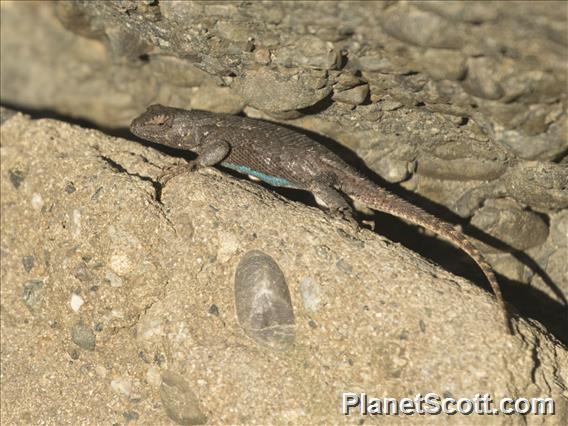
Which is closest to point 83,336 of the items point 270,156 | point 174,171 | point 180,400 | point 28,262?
point 28,262

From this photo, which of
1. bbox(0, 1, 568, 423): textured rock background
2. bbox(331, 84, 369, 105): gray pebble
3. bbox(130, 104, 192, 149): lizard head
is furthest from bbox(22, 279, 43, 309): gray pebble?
bbox(331, 84, 369, 105): gray pebble

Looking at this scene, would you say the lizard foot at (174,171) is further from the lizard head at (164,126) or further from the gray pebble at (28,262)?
the gray pebble at (28,262)

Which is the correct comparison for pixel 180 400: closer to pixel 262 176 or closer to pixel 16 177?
pixel 262 176

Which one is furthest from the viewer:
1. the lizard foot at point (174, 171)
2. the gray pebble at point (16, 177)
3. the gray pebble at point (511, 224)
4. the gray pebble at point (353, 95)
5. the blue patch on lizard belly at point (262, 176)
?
the blue patch on lizard belly at point (262, 176)

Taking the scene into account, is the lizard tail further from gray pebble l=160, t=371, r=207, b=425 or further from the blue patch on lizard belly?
gray pebble l=160, t=371, r=207, b=425

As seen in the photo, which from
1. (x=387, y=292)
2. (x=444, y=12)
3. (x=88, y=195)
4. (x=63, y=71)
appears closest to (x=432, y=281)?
(x=387, y=292)

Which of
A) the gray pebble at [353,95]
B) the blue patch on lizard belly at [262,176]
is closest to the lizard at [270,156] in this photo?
the blue patch on lizard belly at [262,176]

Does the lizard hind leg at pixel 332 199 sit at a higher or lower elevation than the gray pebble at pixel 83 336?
higher
